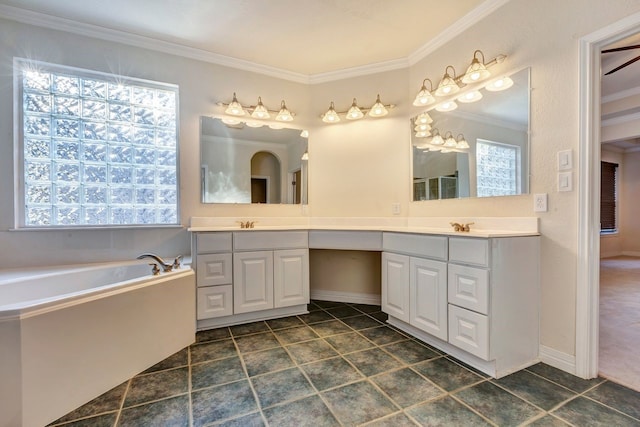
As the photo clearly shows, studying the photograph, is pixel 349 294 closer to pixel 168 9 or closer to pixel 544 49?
pixel 544 49

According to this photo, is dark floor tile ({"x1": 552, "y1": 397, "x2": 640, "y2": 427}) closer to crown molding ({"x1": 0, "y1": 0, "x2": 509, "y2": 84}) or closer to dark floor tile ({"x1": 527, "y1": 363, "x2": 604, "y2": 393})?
dark floor tile ({"x1": 527, "y1": 363, "x2": 604, "y2": 393})

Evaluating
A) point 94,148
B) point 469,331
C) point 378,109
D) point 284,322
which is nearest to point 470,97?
point 378,109

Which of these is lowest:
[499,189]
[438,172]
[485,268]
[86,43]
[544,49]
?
[485,268]

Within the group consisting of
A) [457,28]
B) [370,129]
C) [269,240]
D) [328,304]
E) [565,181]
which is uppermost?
[457,28]

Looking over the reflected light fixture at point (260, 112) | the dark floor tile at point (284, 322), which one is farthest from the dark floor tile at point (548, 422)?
the reflected light fixture at point (260, 112)

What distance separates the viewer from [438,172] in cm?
263

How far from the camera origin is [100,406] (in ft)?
4.80

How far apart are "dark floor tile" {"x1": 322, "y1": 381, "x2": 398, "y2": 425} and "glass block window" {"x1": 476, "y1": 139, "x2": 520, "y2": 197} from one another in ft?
5.17

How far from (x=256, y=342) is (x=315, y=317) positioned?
2.18 feet

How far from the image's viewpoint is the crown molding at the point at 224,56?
224cm

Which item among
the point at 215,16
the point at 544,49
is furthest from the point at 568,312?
the point at 215,16

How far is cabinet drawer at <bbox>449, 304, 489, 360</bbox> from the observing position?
5.56ft

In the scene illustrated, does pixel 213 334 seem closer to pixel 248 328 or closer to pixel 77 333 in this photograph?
pixel 248 328

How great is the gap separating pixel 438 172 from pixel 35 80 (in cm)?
340
